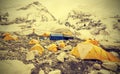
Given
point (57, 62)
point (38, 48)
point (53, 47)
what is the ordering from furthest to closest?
point (53, 47), point (38, 48), point (57, 62)

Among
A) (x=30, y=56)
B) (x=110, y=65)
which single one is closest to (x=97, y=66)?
(x=110, y=65)

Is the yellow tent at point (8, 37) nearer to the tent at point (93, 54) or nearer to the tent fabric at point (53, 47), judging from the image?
the tent fabric at point (53, 47)

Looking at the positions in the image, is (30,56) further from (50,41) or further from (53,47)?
(50,41)

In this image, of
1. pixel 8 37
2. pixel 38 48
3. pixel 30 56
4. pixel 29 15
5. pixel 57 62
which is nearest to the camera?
pixel 57 62

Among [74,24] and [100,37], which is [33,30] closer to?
[74,24]

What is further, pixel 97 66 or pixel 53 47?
pixel 53 47

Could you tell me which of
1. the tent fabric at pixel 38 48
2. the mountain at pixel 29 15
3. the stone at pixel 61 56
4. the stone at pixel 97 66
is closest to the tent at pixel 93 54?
the stone at pixel 97 66

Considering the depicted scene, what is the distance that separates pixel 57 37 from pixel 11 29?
2.40m

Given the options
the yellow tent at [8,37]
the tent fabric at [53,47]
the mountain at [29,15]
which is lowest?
the tent fabric at [53,47]

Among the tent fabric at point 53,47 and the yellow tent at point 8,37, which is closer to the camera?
the tent fabric at point 53,47

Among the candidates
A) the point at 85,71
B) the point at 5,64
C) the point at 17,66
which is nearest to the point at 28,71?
A: the point at 17,66

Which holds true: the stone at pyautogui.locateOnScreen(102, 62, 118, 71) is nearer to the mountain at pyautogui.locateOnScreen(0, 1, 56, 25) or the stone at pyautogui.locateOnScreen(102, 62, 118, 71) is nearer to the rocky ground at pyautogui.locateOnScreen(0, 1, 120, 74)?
the rocky ground at pyautogui.locateOnScreen(0, 1, 120, 74)

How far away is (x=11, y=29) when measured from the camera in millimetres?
7629

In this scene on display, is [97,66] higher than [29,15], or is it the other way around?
[29,15]
